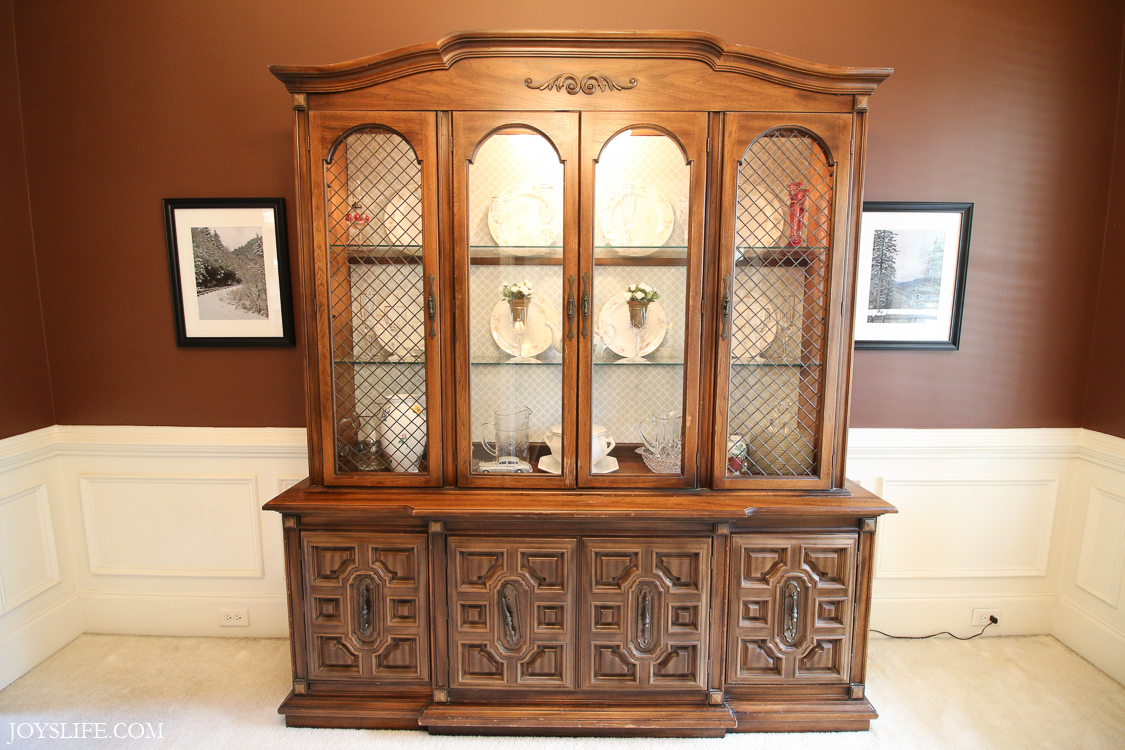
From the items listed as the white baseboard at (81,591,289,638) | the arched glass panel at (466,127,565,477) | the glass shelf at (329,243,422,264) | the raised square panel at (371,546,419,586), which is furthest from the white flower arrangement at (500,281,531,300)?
the white baseboard at (81,591,289,638)

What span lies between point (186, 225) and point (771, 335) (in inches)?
99.3

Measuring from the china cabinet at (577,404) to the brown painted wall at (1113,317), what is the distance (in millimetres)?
1406

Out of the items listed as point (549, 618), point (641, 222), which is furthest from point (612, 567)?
point (641, 222)

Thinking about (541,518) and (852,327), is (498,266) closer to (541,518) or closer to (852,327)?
(541,518)

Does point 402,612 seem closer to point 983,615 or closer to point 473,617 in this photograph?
point 473,617

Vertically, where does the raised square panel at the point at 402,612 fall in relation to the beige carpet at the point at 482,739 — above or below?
above

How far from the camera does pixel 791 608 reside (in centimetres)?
191

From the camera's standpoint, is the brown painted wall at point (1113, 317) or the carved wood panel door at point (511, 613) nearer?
the carved wood panel door at point (511, 613)

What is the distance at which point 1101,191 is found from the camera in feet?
7.57

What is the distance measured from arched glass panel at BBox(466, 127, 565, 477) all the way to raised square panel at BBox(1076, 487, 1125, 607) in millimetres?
2430

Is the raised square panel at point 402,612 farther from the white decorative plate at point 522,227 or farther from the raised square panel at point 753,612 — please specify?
the white decorative plate at point 522,227

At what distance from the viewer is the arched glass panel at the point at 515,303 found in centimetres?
186

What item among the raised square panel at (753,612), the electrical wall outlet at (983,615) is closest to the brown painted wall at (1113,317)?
the electrical wall outlet at (983,615)

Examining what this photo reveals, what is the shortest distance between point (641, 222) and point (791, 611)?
1.52 metres
